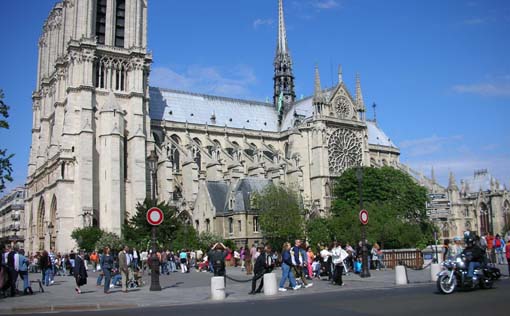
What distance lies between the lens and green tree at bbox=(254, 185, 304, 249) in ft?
158

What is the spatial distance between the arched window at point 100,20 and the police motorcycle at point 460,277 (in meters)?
49.8

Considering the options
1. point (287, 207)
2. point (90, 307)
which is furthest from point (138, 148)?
point (90, 307)

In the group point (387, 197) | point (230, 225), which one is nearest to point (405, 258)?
point (230, 225)

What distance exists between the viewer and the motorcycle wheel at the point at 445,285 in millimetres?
15156

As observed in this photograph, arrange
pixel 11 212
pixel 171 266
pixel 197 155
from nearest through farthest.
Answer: pixel 171 266 < pixel 197 155 < pixel 11 212

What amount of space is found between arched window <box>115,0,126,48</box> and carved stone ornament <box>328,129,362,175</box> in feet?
90.3

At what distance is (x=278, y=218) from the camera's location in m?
48.6

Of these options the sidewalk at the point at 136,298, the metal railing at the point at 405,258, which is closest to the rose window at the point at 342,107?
the metal railing at the point at 405,258

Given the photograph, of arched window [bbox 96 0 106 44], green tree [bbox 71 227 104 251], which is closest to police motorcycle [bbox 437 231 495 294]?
green tree [bbox 71 227 104 251]

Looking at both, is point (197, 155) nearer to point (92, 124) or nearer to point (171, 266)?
point (92, 124)

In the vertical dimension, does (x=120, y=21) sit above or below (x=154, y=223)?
above

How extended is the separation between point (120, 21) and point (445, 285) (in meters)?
52.6

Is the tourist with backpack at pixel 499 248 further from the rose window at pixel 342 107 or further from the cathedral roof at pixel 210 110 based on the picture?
the cathedral roof at pixel 210 110

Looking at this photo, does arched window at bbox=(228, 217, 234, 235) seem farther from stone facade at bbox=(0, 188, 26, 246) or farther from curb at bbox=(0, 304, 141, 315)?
stone facade at bbox=(0, 188, 26, 246)
